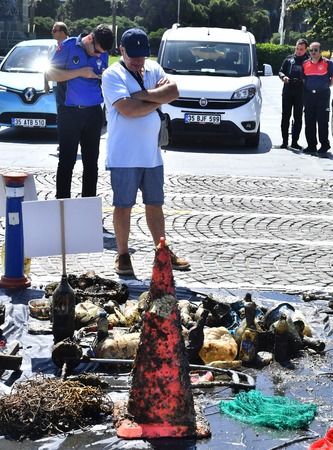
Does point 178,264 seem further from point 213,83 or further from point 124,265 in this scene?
point 213,83

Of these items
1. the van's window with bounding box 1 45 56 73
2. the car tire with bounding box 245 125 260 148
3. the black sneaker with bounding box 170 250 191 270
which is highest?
the van's window with bounding box 1 45 56 73

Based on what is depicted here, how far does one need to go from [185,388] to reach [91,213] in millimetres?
1980

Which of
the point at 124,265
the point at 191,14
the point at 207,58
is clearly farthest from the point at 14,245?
the point at 191,14

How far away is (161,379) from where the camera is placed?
16.7ft

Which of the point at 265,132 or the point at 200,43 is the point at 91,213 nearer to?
the point at 200,43

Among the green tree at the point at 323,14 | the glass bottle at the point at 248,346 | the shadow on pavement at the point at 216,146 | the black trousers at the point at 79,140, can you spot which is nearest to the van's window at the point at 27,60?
the shadow on pavement at the point at 216,146

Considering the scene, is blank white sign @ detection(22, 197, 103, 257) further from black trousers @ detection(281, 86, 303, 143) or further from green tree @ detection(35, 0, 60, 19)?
green tree @ detection(35, 0, 60, 19)

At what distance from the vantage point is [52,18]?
85812 mm

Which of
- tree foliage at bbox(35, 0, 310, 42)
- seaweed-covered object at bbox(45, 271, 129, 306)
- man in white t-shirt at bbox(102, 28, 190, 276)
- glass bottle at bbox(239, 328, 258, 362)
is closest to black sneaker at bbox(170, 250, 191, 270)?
man in white t-shirt at bbox(102, 28, 190, 276)

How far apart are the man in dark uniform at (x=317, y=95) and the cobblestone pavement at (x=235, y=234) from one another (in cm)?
339

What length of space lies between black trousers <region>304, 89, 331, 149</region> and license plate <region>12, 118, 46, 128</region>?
456cm

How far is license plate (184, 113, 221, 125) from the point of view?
1675 centimetres

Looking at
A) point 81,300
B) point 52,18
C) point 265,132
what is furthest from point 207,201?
point 52,18

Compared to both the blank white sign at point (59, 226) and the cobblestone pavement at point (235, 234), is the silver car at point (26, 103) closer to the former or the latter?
the cobblestone pavement at point (235, 234)
